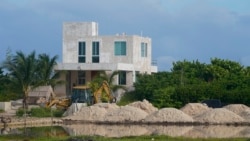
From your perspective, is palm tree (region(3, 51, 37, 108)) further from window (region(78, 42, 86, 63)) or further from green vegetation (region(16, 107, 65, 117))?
window (region(78, 42, 86, 63))

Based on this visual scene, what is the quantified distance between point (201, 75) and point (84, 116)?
22.3m

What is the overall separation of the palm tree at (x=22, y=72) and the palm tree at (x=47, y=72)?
3155 mm

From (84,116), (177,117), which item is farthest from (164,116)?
(84,116)

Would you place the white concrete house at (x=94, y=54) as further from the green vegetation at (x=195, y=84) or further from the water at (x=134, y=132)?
the water at (x=134, y=132)

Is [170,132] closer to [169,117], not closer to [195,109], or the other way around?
[169,117]

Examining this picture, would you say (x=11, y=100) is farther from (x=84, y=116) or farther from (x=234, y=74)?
(x=234, y=74)

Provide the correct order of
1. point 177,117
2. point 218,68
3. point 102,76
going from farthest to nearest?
point 218,68, point 102,76, point 177,117

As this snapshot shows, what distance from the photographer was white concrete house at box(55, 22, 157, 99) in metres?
70.3

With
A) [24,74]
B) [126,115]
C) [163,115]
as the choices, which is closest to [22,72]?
[24,74]

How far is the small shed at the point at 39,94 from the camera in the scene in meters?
62.5

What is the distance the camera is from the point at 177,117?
49281mm

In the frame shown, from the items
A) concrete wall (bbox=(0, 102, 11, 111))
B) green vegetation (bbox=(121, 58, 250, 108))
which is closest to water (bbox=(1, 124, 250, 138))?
green vegetation (bbox=(121, 58, 250, 108))

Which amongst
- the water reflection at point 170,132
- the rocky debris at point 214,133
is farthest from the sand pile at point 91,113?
the rocky debris at point 214,133

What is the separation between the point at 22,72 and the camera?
192 ft
